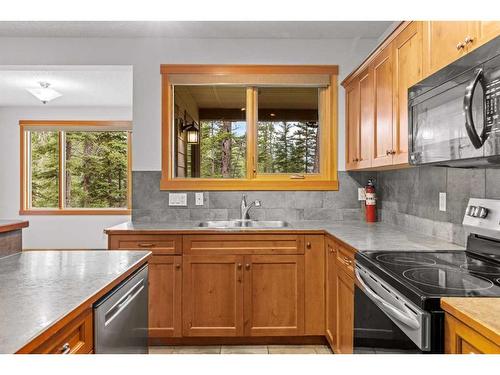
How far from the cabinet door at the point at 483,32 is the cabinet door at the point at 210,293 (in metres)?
1.97

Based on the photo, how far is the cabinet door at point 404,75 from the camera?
2035mm

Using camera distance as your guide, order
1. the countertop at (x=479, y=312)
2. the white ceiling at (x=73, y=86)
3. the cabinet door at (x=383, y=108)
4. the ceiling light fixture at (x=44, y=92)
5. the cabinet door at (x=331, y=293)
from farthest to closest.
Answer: the ceiling light fixture at (x=44, y=92) → the white ceiling at (x=73, y=86) → the cabinet door at (x=331, y=293) → the cabinet door at (x=383, y=108) → the countertop at (x=479, y=312)

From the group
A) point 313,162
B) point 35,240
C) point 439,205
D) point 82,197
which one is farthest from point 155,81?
point 35,240

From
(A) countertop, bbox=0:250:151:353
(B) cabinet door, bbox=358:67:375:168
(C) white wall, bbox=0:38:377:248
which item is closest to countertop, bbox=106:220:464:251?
(B) cabinet door, bbox=358:67:375:168

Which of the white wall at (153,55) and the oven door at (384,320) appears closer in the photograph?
the oven door at (384,320)

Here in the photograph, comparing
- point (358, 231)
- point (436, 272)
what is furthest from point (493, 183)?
point (358, 231)

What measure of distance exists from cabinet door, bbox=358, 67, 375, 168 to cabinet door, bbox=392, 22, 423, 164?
1.44ft

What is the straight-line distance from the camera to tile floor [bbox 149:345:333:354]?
2.84 meters

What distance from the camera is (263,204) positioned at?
138 inches

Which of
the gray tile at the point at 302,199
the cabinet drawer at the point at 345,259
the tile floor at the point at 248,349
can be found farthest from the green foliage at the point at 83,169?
the cabinet drawer at the point at 345,259

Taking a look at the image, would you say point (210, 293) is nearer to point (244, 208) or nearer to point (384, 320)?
A: point (244, 208)

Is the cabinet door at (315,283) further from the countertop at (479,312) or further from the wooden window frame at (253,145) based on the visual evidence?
the countertop at (479,312)
